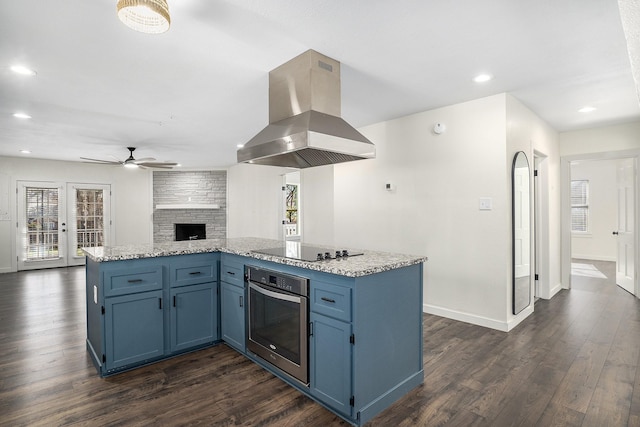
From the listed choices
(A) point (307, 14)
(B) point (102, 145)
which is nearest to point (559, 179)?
(A) point (307, 14)

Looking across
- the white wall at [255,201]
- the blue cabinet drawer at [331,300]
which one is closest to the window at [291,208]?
the white wall at [255,201]

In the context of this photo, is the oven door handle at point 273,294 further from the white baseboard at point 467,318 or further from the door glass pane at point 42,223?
the door glass pane at point 42,223

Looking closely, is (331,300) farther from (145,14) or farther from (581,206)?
(581,206)

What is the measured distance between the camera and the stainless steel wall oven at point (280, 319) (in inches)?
88.1

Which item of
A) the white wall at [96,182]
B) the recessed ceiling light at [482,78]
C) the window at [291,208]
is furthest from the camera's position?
the window at [291,208]

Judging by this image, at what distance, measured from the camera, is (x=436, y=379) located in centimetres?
250

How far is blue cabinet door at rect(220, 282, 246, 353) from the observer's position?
2846mm

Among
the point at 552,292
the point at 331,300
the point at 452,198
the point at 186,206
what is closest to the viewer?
the point at 331,300

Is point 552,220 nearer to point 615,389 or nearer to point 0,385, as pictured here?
point 615,389

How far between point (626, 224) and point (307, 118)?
17.4 ft

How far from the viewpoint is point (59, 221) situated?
7551 mm

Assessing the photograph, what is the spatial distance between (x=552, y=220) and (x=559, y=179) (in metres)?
0.81

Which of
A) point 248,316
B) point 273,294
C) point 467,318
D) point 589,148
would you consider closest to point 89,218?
point 248,316

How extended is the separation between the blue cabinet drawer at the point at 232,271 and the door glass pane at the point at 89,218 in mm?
6572
